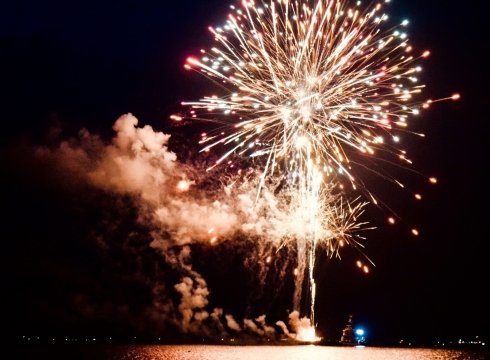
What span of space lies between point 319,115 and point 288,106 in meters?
1.21

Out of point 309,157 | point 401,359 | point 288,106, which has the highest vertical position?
point 288,106

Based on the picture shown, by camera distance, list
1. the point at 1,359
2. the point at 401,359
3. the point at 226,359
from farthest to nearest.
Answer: the point at 401,359
the point at 226,359
the point at 1,359

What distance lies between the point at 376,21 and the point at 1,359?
48982mm

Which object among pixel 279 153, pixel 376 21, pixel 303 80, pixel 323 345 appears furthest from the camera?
pixel 323 345

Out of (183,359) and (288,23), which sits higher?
(288,23)

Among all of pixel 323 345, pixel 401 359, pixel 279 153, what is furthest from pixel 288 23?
pixel 323 345

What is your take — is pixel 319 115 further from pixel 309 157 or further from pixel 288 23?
pixel 288 23

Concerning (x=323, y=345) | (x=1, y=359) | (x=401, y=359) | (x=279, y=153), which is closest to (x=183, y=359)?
(x=1, y=359)

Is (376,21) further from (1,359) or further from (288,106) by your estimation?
(1,359)

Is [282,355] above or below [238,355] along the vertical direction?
below

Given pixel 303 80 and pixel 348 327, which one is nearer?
pixel 303 80

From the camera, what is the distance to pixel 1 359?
50.6 metres

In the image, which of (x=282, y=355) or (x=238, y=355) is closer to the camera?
(x=282, y=355)

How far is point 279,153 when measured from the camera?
2006 cm
